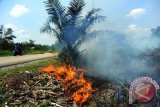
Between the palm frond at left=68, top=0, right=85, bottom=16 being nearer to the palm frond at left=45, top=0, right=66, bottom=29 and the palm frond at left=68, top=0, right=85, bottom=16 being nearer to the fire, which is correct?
the palm frond at left=45, top=0, right=66, bottom=29

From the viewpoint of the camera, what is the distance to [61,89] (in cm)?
1272

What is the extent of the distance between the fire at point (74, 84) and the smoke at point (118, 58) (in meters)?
1.95

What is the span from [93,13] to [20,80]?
5.46 metres

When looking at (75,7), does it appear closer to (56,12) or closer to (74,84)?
(56,12)

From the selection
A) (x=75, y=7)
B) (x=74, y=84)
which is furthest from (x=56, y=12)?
(x=74, y=84)

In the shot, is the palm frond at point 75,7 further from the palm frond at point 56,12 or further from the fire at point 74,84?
the fire at point 74,84

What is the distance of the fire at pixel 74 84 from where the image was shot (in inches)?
471

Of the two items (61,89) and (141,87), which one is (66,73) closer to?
(61,89)

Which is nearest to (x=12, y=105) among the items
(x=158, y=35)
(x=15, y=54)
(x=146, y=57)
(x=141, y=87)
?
(x=141, y=87)

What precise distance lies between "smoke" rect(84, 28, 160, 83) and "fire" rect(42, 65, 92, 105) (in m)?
1.95

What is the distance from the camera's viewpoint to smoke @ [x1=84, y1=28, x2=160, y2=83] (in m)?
14.3

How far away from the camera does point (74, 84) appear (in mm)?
12617

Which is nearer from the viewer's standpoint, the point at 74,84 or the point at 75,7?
the point at 74,84

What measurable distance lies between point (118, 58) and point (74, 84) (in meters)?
4.37
